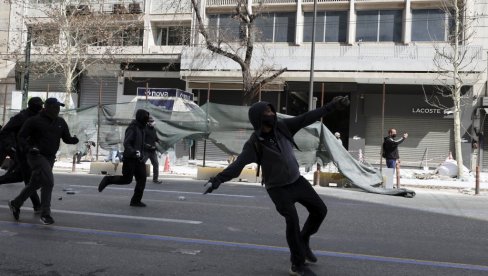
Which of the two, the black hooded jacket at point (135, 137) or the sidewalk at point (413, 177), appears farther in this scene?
the sidewalk at point (413, 177)

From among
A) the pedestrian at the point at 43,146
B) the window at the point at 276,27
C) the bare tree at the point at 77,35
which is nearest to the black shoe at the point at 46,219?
the pedestrian at the point at 43,146

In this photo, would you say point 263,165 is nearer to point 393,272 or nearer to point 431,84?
point 393,272

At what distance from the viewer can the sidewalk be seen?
16123 mm

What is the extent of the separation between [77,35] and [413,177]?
1706cm

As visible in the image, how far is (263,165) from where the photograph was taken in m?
4.74

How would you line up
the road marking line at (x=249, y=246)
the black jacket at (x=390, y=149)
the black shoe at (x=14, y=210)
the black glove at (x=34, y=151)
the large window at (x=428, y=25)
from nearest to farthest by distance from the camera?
the road marking line at (x=249, y=246) → the black glove at (x=34, y=151) → the black shoe at (x=14, y=210) → the black jacket at (x=390, y=149) → the large window at (x=428, y=25)

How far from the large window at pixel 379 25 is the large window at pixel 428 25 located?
0.70m

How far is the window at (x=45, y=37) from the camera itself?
2582cm

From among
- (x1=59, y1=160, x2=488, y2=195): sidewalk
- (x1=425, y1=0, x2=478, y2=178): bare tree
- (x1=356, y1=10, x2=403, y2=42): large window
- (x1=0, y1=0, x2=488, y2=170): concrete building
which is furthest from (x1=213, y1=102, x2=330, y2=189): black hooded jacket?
(x1=356, y1=10, x2=403, y2=42): large window

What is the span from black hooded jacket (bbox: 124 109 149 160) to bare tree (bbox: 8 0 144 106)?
16.6 meters

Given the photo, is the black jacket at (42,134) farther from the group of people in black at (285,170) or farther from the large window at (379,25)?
the large window at (379,25)

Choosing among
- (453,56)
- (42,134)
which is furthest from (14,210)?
(453,56)

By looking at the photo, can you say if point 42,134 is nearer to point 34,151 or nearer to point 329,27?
point 34,151

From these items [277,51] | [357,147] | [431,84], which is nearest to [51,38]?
[277,51]
